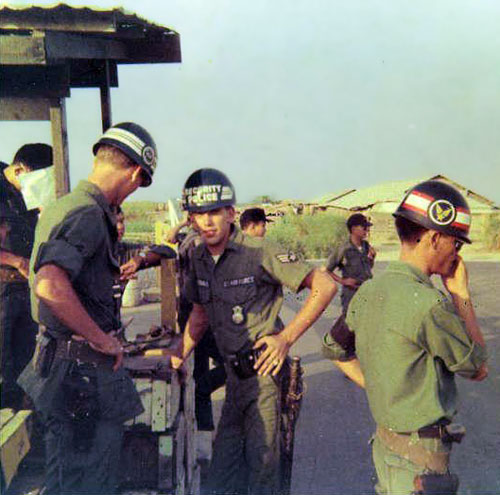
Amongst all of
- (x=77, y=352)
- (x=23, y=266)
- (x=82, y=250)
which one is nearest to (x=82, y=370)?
(x=77, y=352)

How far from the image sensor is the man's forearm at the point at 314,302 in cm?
350

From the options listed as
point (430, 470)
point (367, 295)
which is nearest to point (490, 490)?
point (430, 470)

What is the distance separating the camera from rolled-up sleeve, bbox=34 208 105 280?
2674 millimetres

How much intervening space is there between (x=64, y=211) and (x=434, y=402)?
71.7 inches

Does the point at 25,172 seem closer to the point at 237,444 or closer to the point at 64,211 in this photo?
the point at 64,211

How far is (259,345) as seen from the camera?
3.60 meters

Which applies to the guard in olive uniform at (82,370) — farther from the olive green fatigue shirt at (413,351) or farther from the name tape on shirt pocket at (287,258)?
the olive green fatigue shirt at (413,351)

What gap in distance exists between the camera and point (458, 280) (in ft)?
8.96

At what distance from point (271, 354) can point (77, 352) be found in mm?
1150

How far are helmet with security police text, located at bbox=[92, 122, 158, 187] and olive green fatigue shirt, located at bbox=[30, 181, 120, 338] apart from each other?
0.78 feet

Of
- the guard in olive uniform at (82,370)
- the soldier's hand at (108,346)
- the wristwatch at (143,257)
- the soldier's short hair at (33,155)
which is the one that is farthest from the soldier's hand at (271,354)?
the soldier's short hair at (33,155)

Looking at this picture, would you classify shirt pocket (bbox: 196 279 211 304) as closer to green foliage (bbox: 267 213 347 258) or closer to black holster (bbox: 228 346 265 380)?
black holster (bbox: 228 346 265 380)

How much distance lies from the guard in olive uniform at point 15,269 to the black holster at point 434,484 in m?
3.03

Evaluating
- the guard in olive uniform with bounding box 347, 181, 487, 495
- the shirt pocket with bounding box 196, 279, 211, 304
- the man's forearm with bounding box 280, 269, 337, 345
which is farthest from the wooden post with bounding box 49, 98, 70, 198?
the guard in olive uniform with bounding box 347, 181, 487, 495
